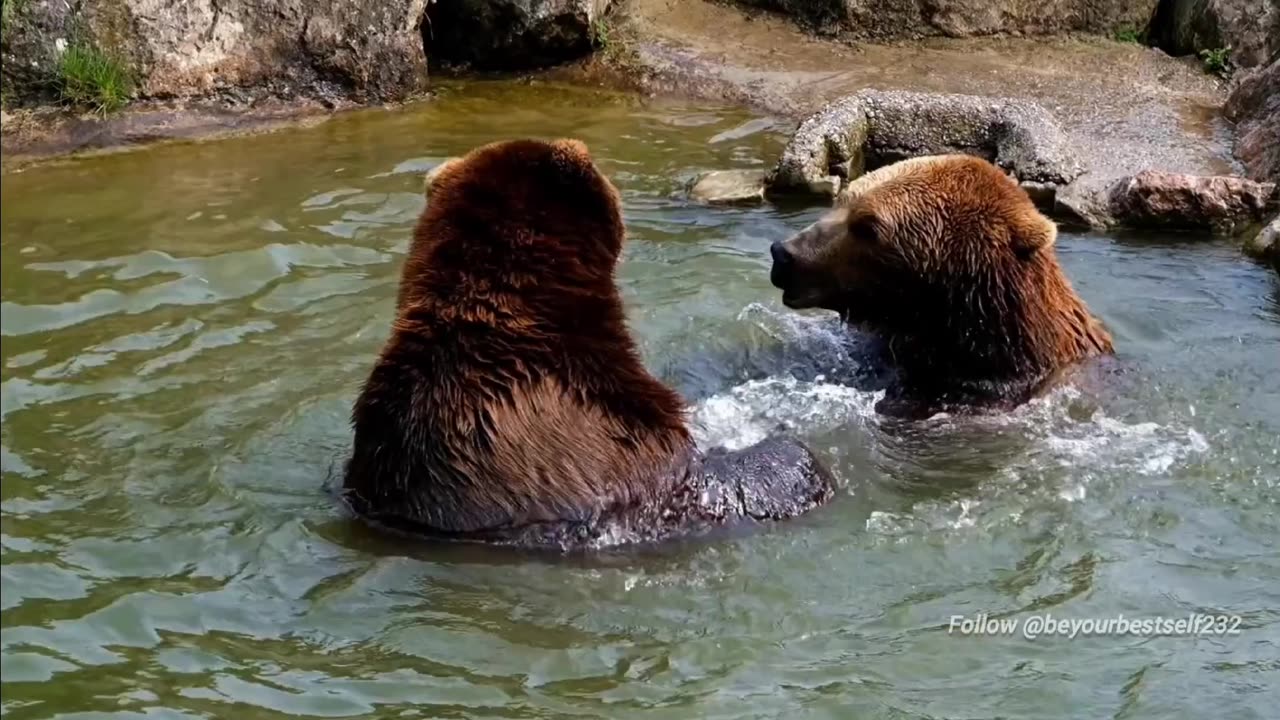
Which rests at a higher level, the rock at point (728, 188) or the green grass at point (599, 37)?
the green grass at point (599, 37)

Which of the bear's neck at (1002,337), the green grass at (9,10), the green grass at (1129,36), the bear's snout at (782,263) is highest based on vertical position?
the green grass at (9,10)

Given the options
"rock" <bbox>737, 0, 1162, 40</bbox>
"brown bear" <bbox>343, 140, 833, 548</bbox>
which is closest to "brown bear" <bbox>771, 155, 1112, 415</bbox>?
"brown bear" <bbox>343, 140, 833, 548</bbox>

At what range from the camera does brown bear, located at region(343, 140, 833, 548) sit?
16.5ft

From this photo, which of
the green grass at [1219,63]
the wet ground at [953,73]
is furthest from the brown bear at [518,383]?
the green grass at [1219,63]

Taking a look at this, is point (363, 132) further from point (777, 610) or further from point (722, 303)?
point (777, 610)

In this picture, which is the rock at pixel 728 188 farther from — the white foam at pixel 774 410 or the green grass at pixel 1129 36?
the green grass at pixel 1129 36

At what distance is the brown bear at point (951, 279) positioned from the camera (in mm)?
6535

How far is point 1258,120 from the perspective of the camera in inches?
437

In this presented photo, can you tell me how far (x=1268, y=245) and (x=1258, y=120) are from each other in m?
2.73

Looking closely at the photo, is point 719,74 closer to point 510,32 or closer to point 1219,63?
point 510,32

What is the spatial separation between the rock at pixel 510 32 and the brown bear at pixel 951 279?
6756mm

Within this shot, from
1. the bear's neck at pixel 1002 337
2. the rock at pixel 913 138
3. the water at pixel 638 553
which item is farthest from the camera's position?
the rock at pixel 913 138

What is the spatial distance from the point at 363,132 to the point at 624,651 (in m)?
7.37

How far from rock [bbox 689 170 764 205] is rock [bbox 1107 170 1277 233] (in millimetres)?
2268
